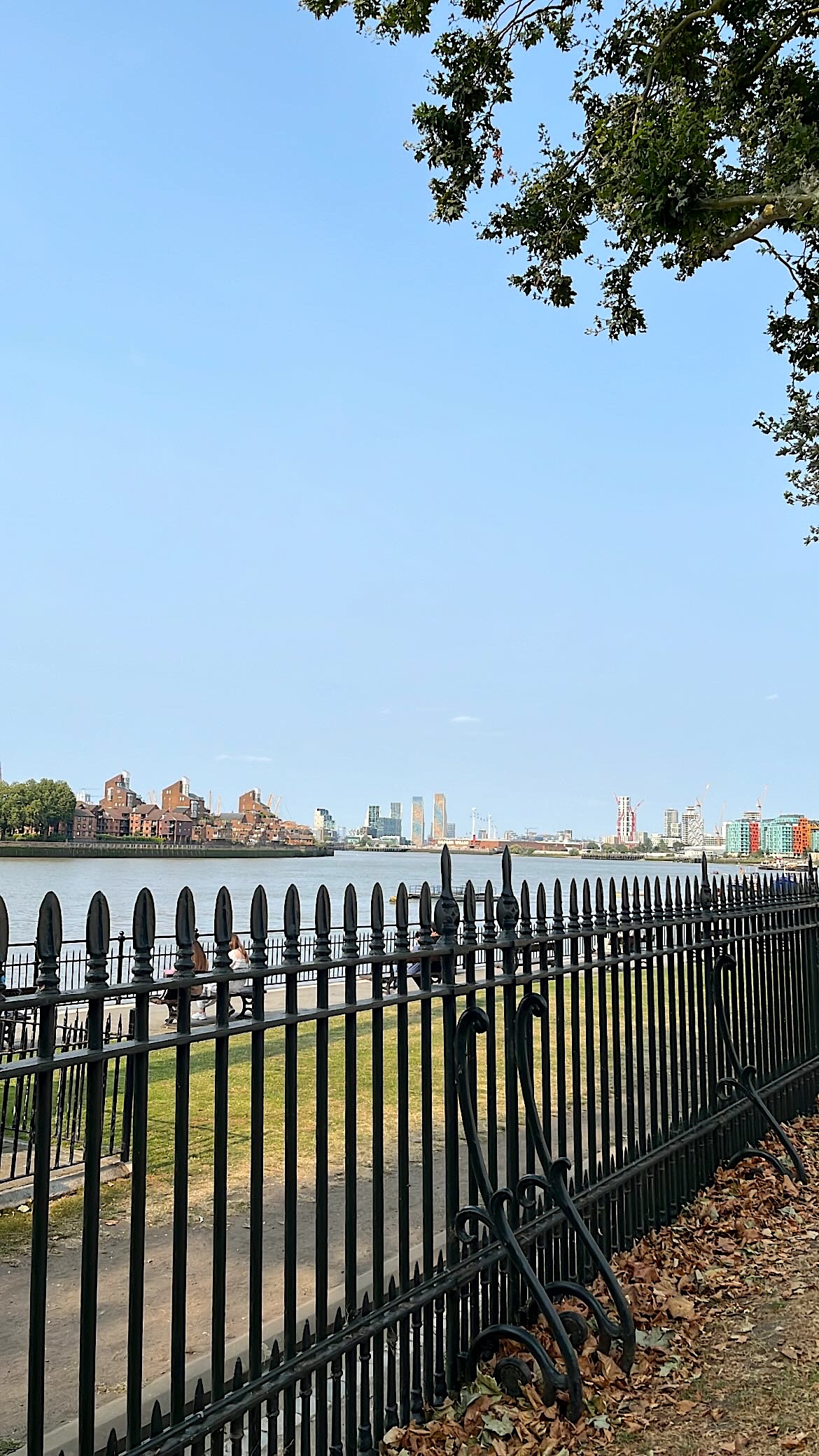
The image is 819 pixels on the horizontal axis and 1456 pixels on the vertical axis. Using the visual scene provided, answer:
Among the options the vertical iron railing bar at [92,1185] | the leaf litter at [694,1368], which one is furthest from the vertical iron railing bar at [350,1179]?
the vertical iron railing bar at [92,1185]

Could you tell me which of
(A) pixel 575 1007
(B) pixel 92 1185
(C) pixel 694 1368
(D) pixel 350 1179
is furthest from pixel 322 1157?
(C) pixel 694 1368

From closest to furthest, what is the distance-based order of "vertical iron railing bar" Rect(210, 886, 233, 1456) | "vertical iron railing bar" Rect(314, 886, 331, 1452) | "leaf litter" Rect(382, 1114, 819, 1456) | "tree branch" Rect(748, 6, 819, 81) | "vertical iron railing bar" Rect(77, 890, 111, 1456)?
"vertical iron railing bar" Rect(77, 890, 111, 1456), "vertical iron railing bar" Rect(210, 886, 233, 1456), "vertical iron railing bar" Rect(314, 886, 331, 1452), "leaf litter" Rect(382, 1114, 819, 1456), "tree branch" Rect(748, 6, 819, 81)

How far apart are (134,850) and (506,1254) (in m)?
109

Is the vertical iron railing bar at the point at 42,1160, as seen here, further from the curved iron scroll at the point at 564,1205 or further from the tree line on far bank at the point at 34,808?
the tree line on far bank at the point at 34,808

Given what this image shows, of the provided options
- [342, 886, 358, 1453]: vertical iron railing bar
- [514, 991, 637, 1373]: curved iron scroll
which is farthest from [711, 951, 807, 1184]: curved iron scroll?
[342, 886, 358, 1453]: vertical iron railing bar

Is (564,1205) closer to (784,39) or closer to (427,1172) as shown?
(427,1172)

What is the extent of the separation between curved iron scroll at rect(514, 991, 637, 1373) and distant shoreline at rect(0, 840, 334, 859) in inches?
3942

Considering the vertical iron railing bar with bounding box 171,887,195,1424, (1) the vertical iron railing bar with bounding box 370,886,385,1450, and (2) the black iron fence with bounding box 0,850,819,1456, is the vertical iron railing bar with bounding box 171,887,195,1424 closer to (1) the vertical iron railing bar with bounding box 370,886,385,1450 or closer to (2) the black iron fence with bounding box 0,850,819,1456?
(2) the black iron fence with bounding box 0,850,819,1456

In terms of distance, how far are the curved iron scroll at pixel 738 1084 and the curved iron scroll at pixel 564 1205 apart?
2.27m

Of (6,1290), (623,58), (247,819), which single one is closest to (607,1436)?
(6,1290)

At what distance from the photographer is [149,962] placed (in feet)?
8.61

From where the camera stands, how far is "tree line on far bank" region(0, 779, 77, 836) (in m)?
97.8

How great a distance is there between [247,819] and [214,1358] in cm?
11108

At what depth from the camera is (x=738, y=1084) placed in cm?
658
